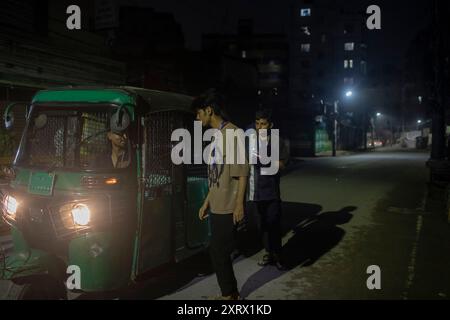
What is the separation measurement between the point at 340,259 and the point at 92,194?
415 cm

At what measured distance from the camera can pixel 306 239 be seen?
8.23 metres

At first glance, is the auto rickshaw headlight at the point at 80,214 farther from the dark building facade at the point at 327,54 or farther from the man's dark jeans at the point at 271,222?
the dark building facade at the point at 327,54

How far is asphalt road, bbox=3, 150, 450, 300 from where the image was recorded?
5406mm

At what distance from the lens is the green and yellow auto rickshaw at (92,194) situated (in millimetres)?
4277

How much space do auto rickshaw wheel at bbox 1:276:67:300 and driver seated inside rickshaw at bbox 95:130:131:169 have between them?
1207 millimetres

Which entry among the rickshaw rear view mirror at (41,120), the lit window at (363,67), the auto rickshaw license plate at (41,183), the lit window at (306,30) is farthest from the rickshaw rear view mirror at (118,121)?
the lit window at (363,67)

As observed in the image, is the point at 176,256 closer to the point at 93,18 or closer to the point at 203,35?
the point at 93,18

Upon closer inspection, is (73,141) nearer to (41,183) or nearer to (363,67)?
(41,183)

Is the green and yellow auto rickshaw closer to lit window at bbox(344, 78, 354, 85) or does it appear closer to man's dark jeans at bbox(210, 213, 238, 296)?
man's dark jeans at bbox(210, 213, 238, 296)

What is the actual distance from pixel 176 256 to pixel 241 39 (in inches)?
2949

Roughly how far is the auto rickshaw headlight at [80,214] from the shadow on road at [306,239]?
7.05 feet

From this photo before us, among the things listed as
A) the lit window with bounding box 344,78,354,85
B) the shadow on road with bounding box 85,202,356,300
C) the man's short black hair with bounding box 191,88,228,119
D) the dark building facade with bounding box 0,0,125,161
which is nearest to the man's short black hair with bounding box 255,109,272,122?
the man's short black hair with bounding box 191,88,228,119
